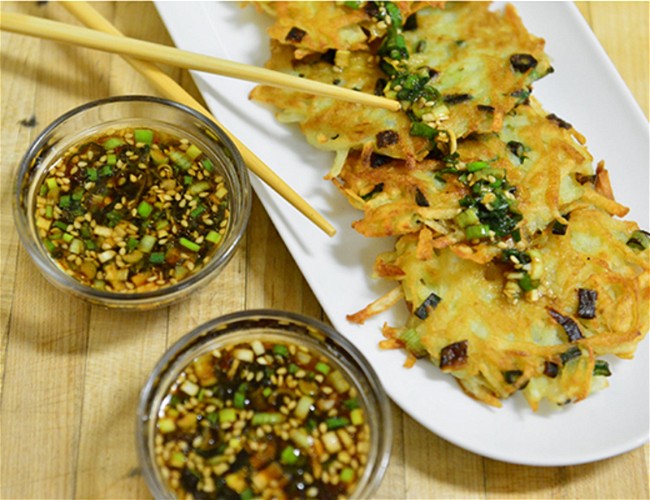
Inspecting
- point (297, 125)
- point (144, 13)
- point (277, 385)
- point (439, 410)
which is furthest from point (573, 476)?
point (144, 13)

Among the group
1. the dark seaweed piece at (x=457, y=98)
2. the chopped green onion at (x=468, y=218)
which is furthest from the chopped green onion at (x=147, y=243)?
the dark seaweed piece at (x=457, y=98)

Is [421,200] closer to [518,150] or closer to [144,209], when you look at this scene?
[518,150]

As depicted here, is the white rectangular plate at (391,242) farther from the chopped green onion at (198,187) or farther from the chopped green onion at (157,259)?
the chopped green onion at (157,259)

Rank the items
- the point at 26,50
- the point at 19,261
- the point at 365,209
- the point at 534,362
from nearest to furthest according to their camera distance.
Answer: the point at 534,362, the point at 365,209, the point at 19,261, the point at 26,50

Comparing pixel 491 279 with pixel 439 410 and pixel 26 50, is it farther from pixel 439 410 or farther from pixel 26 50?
pixel 26 50

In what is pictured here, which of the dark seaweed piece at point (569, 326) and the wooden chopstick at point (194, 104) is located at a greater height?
the wooden chopstick at point (194, 104)

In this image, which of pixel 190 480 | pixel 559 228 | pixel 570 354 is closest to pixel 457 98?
pixel 559 228
